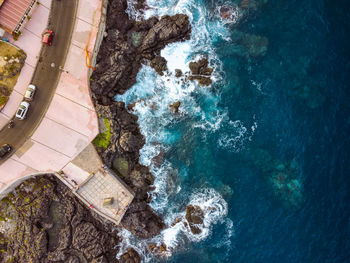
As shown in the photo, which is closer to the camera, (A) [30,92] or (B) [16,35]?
(A) [30,92]

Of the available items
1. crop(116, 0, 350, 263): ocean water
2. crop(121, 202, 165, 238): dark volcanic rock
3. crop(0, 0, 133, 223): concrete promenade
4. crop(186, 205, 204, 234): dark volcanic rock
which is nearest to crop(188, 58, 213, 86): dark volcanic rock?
crop(116, 0, 350, 263): ocean water

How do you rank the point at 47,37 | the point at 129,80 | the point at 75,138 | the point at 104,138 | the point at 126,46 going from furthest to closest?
the point at 129,80, the point at 126,46, the point at 104,138, the point at 75,138, the point at 47,37

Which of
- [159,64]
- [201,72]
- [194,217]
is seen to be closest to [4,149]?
[159,64]

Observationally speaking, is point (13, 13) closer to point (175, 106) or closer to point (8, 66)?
point (8, 66)

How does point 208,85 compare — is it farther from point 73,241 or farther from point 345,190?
point 73,241

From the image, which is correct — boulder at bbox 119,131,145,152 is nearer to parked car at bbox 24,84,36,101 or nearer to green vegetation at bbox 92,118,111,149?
green vegetation at bbox 92,118,111,149

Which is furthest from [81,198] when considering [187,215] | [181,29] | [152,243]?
[181,29]

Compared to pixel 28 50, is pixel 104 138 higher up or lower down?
lower down
